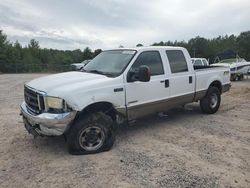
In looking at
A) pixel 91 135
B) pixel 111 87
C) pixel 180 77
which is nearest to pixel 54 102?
pixel 91 135

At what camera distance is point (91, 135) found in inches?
177

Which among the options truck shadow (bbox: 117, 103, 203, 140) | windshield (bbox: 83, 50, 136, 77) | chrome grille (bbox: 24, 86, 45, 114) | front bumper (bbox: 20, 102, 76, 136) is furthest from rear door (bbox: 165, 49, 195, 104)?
chrome grille (bbox: 24, 86, 45, 114)

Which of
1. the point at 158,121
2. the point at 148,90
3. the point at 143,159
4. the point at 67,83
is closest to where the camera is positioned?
the point at 143,159

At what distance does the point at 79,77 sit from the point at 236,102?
21.5 feet

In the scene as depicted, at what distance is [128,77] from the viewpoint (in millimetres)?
4891

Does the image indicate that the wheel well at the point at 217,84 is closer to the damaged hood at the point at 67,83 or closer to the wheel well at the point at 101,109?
the wheel well at the point at 101,109

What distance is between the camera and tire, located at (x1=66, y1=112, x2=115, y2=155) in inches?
169

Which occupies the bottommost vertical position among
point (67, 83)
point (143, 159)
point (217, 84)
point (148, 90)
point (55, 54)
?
point (143, 159)

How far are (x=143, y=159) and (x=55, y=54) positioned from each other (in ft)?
187

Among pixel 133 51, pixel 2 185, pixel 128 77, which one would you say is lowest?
pixel 2 185

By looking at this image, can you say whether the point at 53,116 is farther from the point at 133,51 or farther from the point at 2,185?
the point at 133,51

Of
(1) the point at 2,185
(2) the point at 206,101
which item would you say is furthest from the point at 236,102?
(1) the point at 2,185

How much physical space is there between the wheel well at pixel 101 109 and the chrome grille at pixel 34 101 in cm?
64

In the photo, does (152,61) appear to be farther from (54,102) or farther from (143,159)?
(54,102)
